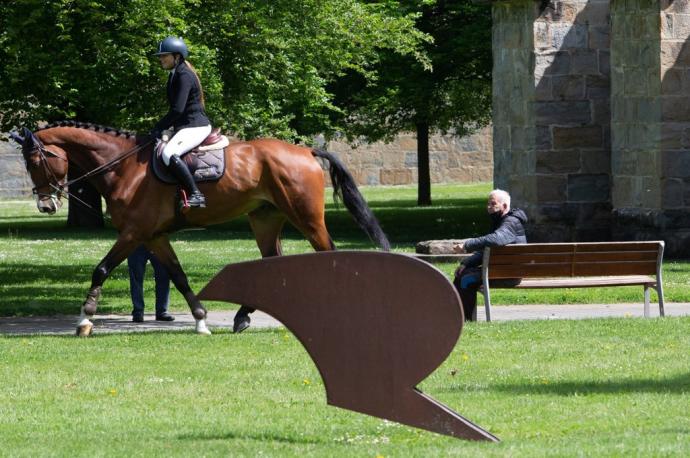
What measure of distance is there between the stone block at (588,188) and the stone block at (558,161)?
0.55 ft

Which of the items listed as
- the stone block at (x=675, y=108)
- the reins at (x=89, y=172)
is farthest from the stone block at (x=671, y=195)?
the reins at (x=89, y=172)

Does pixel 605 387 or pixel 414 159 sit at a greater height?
pixel 605 387

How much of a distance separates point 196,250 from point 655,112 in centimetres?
872

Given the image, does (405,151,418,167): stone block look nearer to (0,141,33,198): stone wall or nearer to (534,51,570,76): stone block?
(0,141,33,198): stone wall

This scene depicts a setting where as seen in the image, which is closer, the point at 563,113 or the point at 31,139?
the point at 31,139

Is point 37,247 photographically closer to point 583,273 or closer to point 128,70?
point 128,70

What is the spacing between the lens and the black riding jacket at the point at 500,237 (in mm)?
14320

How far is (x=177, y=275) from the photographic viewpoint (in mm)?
14477

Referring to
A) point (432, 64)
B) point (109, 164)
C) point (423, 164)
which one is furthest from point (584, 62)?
point (423, 164)

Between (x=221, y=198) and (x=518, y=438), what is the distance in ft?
21.4

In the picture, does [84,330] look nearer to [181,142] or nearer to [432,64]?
[181,142]

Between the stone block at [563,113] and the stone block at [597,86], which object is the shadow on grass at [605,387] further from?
the stone block at [597,86]

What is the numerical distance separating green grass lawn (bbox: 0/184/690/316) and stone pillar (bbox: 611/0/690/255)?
3.12 ft

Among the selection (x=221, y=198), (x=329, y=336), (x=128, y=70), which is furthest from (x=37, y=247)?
(x=329, y=336)
